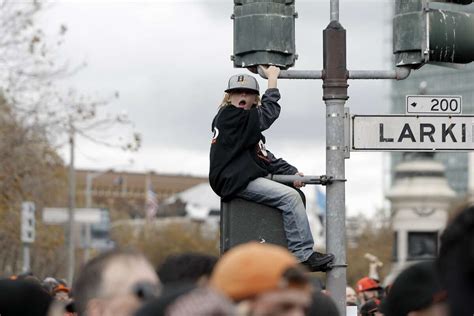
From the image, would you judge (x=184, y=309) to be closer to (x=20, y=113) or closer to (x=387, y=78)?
(x=387, y=78)

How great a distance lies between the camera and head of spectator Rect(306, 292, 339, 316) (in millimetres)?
6581

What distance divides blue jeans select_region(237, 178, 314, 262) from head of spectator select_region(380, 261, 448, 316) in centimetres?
317

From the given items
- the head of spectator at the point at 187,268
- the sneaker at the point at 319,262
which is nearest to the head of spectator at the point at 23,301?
the head of spectator at the point at 187,268

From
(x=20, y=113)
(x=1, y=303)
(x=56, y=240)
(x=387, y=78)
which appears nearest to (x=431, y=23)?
(x=387, y=78)

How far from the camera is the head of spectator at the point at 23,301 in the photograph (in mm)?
6844

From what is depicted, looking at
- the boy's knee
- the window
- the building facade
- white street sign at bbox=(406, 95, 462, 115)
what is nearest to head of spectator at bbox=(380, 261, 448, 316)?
the boy's knee

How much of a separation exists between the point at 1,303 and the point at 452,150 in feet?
14.4

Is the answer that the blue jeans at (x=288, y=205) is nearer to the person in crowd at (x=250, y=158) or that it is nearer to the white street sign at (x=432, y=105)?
the person in crowd at (x=250, y=158)

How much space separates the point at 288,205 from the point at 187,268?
3.37 m

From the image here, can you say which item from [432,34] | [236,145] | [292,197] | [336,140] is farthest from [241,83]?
[432,34]

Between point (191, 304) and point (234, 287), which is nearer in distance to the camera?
point (191, 304)

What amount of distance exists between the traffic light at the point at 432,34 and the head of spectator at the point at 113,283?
4732mm

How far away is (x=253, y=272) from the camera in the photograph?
460cm

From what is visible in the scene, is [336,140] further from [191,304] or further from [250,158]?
[191,304]
